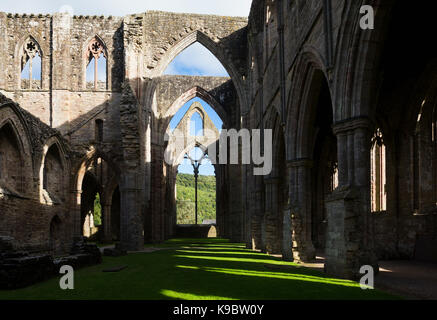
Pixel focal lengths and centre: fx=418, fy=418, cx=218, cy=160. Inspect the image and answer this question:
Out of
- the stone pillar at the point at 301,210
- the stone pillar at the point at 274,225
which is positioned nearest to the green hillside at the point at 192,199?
the stone pillar at the point at 274,225

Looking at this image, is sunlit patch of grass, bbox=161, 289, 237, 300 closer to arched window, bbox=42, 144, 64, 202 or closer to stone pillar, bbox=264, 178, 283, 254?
stone pillar, bbox=264, 178, 283, 254

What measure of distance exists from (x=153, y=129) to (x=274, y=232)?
1477cm

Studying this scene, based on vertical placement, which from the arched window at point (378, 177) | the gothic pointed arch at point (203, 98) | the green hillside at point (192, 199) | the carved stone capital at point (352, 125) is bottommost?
the green hillside at point (192, 199)

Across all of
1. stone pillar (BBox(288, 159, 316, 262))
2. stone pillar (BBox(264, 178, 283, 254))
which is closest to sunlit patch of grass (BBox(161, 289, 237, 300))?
stone pillar (BBox(288, 159, 316, 262))

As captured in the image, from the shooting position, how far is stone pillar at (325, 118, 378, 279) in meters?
7.38

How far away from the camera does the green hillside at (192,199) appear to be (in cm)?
5450

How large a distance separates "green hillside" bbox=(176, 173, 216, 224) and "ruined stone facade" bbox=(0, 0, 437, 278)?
82.1 ft

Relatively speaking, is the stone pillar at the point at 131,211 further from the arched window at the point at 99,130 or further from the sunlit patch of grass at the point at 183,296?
the sunlit patch of grass at the point at 183,296

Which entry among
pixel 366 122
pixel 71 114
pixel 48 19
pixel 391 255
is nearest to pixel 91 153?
pixel 71 114

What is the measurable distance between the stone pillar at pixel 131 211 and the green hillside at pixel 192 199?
111 ft

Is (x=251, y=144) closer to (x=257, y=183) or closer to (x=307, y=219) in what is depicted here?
(x=257, y=183)

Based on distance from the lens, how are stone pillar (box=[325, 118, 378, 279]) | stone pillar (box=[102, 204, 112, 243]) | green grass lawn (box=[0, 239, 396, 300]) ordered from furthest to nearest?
stone pillar (box=[102, 204, 112, 243]) < stone pillar (box=[325, 118, 378, 279]) < green grass lawn (box=[0, 239, 396, 300])

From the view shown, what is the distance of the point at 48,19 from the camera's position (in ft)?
70.4

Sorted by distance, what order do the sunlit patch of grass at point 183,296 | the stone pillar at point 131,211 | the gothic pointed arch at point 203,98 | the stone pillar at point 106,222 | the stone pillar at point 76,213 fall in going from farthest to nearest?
the gothic pointed arch at point 203,98
the stone pillar at point 106,222
the stone pillar at point 76,213
the stone pillar at point 131,211
the sunlit patch of grass at point 183,296
